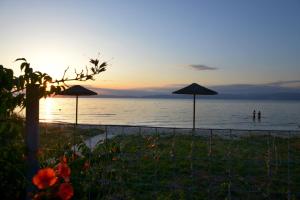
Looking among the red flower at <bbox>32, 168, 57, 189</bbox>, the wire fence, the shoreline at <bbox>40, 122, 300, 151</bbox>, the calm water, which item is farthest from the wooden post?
the calm water

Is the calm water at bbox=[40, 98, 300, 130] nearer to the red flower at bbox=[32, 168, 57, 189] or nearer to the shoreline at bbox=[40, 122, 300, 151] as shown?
the shoreline at bbox=[40, 122, 300, 151]

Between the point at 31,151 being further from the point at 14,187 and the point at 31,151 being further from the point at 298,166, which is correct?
the point at 298,166

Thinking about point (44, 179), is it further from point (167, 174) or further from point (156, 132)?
point (167, 174)

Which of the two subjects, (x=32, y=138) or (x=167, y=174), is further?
(x=167, y=174)

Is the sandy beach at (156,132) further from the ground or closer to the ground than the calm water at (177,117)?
further from the ground

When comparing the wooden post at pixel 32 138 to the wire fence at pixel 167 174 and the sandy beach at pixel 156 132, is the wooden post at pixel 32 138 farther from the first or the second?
the sandy beach at pixel 156 132

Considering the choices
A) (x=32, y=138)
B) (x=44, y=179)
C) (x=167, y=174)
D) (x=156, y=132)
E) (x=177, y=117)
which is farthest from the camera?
(x=177, y=117)

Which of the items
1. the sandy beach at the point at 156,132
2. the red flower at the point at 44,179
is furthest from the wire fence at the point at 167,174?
the red flower at the point at 44,179

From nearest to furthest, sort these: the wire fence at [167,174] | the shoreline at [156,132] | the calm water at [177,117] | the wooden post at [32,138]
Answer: the wooden post at [32,138]
the wire fence at [167,174]
the shoreline at [156,132]
the calm water at [177,117]

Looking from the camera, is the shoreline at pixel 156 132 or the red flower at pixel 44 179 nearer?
the red flower at pixel 44 179

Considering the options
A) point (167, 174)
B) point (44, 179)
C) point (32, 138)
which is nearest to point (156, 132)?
point (167, 174)

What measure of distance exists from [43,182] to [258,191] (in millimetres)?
4717

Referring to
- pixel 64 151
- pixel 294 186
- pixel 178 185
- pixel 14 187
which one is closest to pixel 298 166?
pixel 294 186

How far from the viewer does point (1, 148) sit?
238cm
